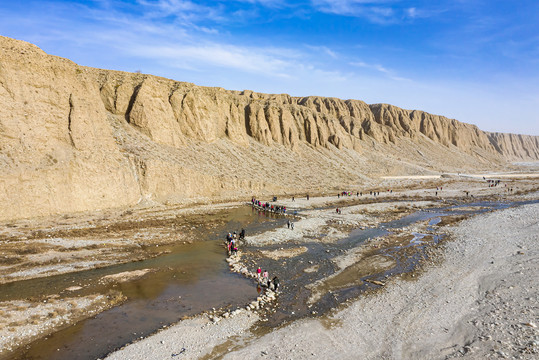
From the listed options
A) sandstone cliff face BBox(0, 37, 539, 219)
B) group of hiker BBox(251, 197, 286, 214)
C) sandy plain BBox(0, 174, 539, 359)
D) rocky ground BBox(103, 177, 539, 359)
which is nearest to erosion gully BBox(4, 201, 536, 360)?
sandy plain BBox(0, 174, 539, 359)

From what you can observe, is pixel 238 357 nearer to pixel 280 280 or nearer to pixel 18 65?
pixel 280 280

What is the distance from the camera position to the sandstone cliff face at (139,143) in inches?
1284

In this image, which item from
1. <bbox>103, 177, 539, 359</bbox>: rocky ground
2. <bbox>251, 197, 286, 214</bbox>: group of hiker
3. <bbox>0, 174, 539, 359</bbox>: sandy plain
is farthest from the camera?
<bbox>251, 197, 286, 214</bbox>: group of hiker

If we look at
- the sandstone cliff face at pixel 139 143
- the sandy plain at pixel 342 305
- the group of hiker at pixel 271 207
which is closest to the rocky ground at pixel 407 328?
the sandy plain at pixel 342 305

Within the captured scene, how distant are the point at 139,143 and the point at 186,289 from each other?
114ft

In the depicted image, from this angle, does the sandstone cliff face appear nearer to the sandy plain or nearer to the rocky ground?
the sandy plain

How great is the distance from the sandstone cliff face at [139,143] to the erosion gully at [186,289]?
55.9 ft

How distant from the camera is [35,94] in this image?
117 ft

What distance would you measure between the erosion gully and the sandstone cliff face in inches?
671

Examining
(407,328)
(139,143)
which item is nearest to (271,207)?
(139,143)

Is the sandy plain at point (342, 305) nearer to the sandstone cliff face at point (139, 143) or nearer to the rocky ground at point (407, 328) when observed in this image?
the rocky ground at point (407, 328)

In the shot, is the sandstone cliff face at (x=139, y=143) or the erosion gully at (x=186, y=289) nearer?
the erosion gully at (x=186, y=289)

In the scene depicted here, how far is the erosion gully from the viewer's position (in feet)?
44.1

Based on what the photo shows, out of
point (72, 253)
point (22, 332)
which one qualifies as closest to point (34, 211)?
point (72, 253)
